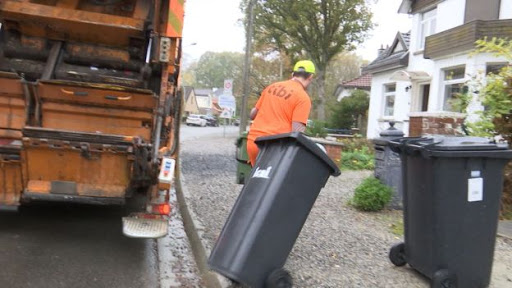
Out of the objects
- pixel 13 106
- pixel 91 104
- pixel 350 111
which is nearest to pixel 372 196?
pixel 91 104

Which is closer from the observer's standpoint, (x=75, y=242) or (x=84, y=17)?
(x=75, y=242)

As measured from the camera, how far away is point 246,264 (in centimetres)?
329

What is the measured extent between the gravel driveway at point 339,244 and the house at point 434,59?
327 cm

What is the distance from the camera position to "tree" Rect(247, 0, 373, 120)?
28.0 metres

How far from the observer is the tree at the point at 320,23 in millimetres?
27969

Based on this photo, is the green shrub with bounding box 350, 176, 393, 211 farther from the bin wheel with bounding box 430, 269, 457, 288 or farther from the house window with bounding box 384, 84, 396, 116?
the house window with bounding box 384, 84, 396, 116

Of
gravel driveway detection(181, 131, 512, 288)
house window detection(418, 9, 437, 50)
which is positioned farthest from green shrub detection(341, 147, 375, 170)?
house window detection(418, 9, 437, 50)

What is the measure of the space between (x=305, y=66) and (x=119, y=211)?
11.0 feet

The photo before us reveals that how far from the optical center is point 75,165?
467 cm

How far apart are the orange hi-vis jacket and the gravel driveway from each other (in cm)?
108

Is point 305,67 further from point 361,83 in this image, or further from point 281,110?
point 361,83

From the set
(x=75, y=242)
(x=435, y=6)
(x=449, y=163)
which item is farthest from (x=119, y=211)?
(x=435, y=6)

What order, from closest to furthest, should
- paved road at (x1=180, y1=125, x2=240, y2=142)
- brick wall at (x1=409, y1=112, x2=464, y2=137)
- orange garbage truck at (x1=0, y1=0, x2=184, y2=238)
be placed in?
1. orange garbage truck at (x1=0, y1=0, x2=184, y2=238)
2. brick wall at (x1=409, y1=112, x2=464, y2=137)
3. paved road at (x1=180, y1=125, x2=240, y2=142)

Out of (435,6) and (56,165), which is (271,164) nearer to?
(56,165)
